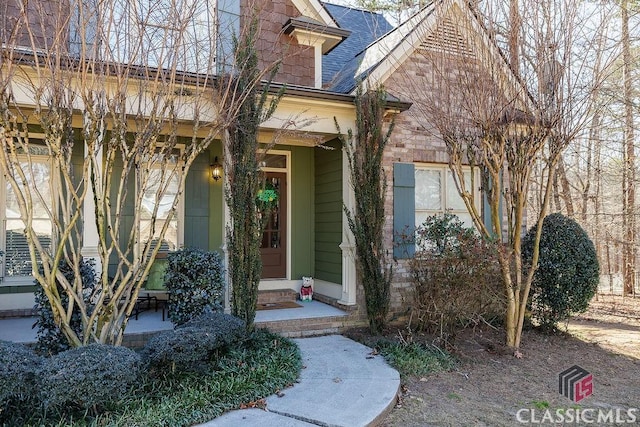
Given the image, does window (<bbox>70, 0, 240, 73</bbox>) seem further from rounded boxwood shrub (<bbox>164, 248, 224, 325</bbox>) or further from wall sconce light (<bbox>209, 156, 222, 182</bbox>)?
wall sconce light (<bbox>209, 156, 222, 182</bbox>)

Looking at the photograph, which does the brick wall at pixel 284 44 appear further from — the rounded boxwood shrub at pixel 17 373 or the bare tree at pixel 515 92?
the rounded boxwood shrub at pixel 17 373

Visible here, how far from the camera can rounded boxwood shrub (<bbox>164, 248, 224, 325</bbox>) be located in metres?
5.11

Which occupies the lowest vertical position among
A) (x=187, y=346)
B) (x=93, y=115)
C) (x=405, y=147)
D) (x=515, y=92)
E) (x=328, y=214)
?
(x=187, y=346)

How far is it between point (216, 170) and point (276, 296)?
2444 millimetres

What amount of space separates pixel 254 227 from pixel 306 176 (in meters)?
2.82

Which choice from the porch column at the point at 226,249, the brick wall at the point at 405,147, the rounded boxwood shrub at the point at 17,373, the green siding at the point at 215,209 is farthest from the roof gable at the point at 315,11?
the rounded boxwood shrub at the point at 17,373

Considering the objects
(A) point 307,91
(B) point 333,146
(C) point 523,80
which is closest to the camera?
(C) point 523,80

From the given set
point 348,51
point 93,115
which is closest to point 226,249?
point 93,115

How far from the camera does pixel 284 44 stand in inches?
278

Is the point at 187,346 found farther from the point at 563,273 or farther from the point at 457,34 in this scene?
the point at 563,273

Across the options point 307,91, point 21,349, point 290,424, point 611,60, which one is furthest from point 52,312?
point 611,60

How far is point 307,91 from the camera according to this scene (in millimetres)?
5879

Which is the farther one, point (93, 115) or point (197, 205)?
point (197, 205)

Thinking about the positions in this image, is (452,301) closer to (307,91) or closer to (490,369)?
(490,369)
